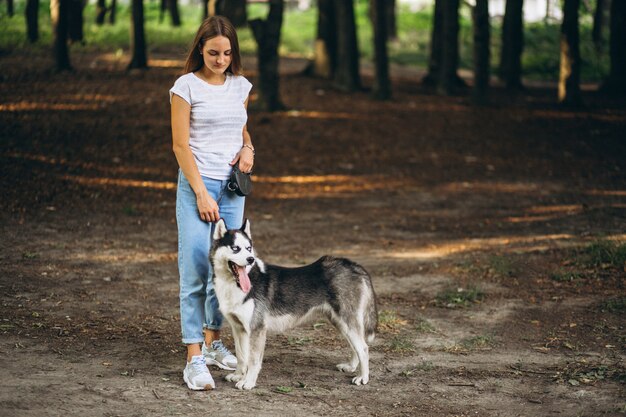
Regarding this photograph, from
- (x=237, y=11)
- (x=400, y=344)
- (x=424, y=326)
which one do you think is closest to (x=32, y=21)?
(x=237, y=11)

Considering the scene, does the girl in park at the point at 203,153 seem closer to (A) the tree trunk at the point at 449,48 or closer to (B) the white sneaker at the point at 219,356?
(B) the white sneaker at the point at 219,356

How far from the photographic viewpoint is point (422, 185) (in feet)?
53.0

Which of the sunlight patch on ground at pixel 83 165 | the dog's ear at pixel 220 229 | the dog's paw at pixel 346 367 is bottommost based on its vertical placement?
the dog's paw at pixel 346 367

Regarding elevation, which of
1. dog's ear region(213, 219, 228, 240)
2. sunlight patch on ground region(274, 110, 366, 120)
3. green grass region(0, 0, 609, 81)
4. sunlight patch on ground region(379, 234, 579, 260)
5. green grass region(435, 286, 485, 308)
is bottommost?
sunlight patch on ground region(379, 234, 579, 260)

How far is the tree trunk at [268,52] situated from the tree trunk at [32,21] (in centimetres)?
623

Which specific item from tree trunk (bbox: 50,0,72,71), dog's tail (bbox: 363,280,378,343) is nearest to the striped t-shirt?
dog's tail (bbox: 363,280,378,343)

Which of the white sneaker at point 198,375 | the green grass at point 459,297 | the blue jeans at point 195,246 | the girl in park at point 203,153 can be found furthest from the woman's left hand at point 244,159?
the green grass at point 459,297

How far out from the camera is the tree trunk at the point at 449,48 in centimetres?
2280

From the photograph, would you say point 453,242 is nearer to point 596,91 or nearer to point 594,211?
point 594,211

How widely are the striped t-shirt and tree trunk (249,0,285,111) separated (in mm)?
13459

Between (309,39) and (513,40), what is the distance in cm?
1586

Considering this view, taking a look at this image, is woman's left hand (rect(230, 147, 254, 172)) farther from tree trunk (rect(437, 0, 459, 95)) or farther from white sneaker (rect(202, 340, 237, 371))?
tree trunk (rect(437, 0, 459, 95))

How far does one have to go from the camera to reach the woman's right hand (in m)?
5.69

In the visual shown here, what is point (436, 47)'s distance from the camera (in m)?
25.6
